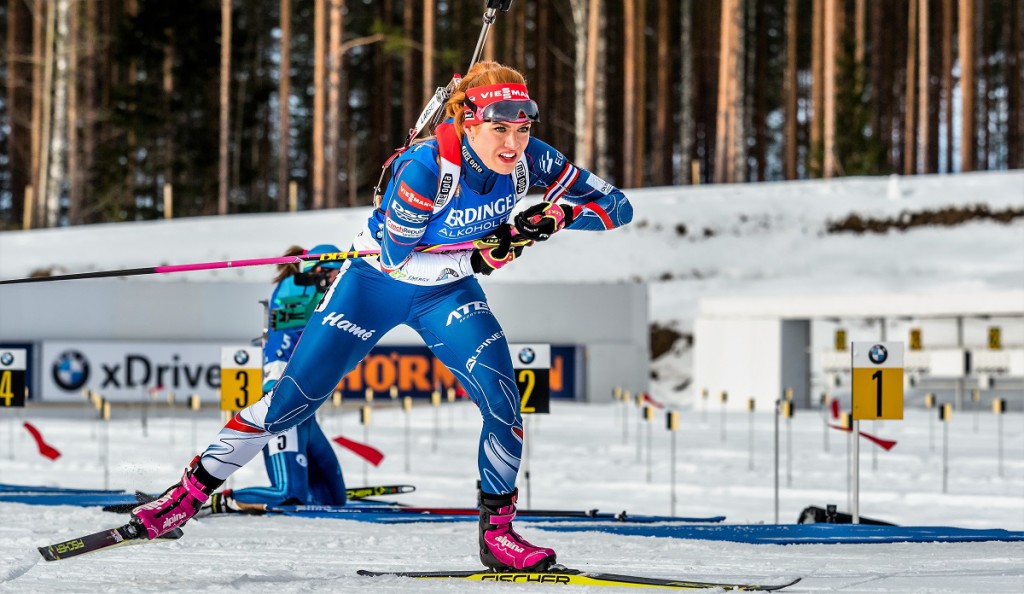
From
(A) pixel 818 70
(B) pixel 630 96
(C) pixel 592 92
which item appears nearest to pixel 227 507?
(C) pixel 592 92

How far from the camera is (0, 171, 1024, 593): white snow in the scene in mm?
4750

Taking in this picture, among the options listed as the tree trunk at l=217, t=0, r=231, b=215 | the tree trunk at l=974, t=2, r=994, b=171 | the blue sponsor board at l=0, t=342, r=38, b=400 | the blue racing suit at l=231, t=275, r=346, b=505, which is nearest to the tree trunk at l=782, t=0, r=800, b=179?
the tree trunk at l=974, t=2, r=994, b=171

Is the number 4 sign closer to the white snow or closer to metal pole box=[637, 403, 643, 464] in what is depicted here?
the white snow

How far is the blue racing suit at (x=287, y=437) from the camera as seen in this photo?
7336mm

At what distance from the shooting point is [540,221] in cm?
452

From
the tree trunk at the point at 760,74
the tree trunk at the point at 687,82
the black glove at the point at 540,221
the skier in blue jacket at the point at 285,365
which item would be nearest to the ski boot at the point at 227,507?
the skier in blue jacket at the point at 285,365

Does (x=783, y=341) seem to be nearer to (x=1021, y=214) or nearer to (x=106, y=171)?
(x=1021, y=214)

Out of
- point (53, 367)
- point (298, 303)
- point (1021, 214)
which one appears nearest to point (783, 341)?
point (1021, 214)

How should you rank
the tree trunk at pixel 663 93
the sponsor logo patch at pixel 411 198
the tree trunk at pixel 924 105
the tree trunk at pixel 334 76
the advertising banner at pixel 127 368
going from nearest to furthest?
the sponsor logo patch at pixel 411 198
the advertising banner at pixel 127 368
the tree trunk at pixel 334 76
the tree trunk at pixel 924 105
the tree trunk at pixel 663 93

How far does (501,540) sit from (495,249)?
994 mm

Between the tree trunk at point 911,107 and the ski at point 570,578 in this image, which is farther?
the tree trunk at point 911,107

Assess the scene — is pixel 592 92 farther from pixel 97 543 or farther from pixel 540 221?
pixel 97 543

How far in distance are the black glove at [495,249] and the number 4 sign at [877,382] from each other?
273cm

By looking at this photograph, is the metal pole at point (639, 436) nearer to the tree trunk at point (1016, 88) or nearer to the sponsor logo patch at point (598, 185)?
the sponsor logo patch at point (598, 185)
